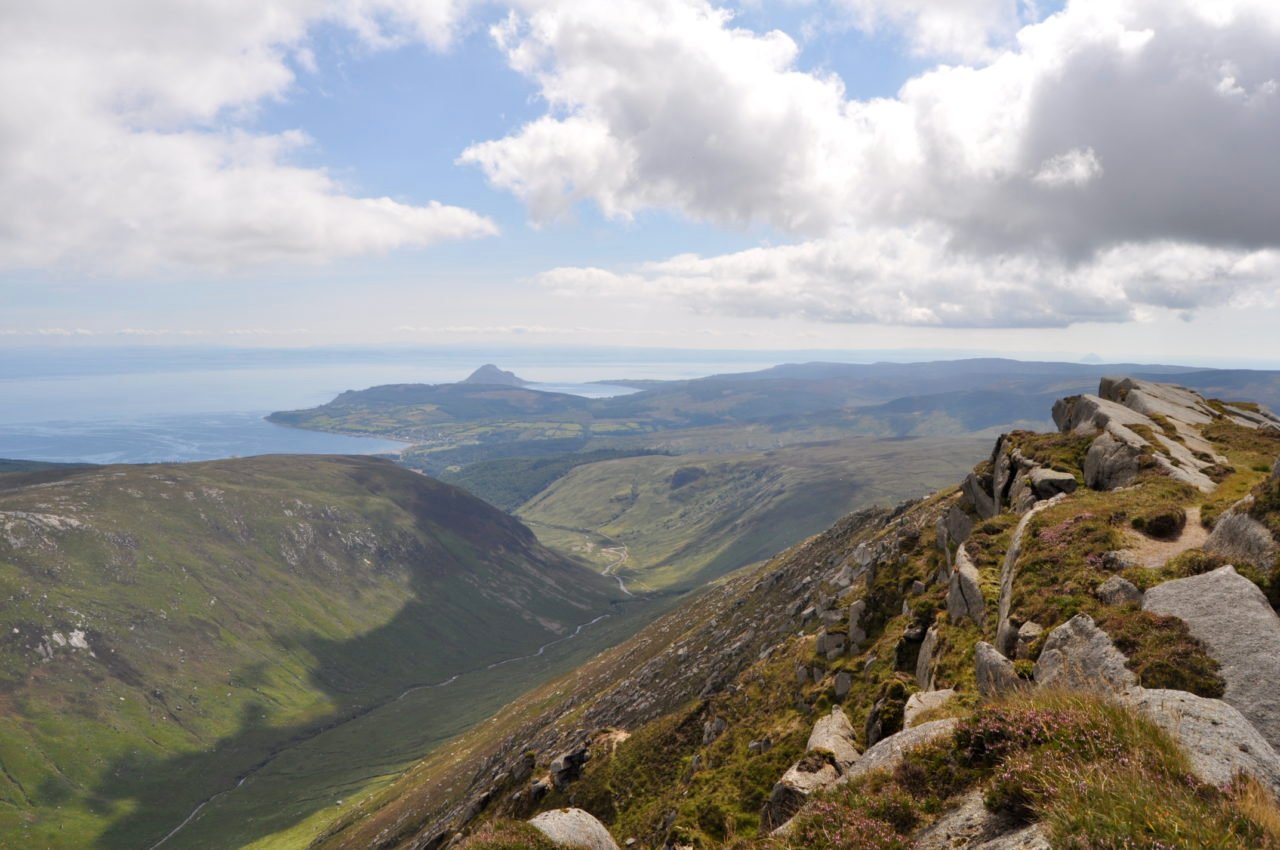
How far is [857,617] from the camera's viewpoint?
4231 centimetres

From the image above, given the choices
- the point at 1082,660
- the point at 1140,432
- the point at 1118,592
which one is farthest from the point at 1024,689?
the point at 1140,432

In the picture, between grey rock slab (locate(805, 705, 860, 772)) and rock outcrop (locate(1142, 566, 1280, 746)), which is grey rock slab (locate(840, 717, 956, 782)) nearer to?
grey rock slab (locate(805, 705, 860, 772))

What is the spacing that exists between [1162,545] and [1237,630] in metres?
9.36

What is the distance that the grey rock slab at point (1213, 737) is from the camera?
36.3ft

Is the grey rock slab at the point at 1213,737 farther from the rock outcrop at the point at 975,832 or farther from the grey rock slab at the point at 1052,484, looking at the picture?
the grey rock slab at the point at 1052,484

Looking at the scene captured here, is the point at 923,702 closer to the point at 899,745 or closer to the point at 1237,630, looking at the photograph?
the point at 899,745

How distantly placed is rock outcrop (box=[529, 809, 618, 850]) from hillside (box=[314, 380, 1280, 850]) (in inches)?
8.4

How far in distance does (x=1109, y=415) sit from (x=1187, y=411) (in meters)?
16.0

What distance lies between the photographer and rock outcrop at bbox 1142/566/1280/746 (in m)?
14.4

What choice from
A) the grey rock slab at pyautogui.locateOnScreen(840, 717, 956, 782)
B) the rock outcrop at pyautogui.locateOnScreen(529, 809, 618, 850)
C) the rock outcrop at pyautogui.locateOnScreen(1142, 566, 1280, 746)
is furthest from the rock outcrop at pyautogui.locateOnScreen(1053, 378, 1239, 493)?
the rock outcrop at pyautogui.locateOnScreen(529, 809, 618, 850)

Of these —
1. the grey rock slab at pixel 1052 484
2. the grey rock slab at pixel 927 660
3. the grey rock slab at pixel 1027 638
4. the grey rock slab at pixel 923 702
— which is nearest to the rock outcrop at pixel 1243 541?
the grey rock slab at pixel 1027 638

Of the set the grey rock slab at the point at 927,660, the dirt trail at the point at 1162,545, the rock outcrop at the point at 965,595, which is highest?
the dirt trail at the point at 1162,545

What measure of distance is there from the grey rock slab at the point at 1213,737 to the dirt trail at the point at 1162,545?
10799 mm

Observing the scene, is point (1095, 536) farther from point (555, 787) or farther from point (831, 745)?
point (555, 787)
